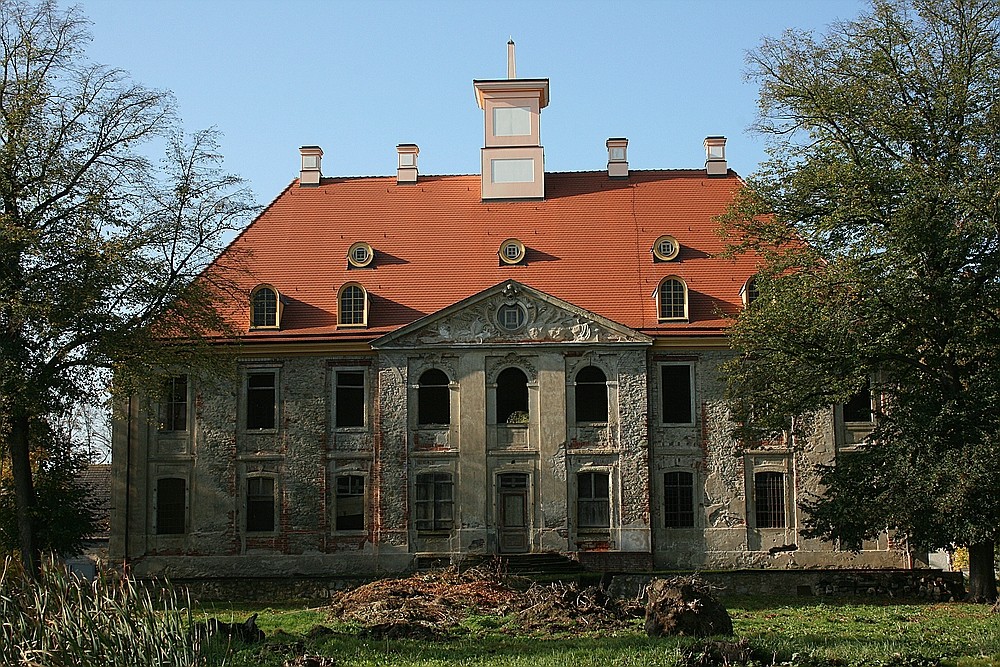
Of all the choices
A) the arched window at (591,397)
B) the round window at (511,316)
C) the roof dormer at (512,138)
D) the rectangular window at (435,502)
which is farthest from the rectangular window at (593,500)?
the roof dormer at (512,138)

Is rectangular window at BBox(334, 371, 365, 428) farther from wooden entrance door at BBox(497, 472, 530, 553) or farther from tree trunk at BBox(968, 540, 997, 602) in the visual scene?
tree trunk at BBox(968, 540, 997, 602)

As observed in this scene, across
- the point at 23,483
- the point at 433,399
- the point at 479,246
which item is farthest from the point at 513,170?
the point at 23,483

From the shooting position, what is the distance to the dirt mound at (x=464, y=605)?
56.9ft

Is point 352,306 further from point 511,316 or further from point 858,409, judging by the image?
point 858,409

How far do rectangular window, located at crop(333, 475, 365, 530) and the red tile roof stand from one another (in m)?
3.88

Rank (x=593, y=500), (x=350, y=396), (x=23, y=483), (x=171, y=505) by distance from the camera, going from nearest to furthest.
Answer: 1. (x=23, y=483)
2. (x=593, y=500)
3. (x=171, y=505)
4. (x=350, y=396)

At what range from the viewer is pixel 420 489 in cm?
3112

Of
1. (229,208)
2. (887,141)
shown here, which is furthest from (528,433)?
(887,141)

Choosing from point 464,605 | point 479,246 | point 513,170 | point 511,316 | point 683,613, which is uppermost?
point 513,170

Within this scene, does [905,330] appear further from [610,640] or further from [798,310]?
[610,640]

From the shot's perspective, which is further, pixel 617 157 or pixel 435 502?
pixel 617 157

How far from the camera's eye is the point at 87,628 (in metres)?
10.6

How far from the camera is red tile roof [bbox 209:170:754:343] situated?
3219 centimetres

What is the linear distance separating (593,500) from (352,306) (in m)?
8.44
